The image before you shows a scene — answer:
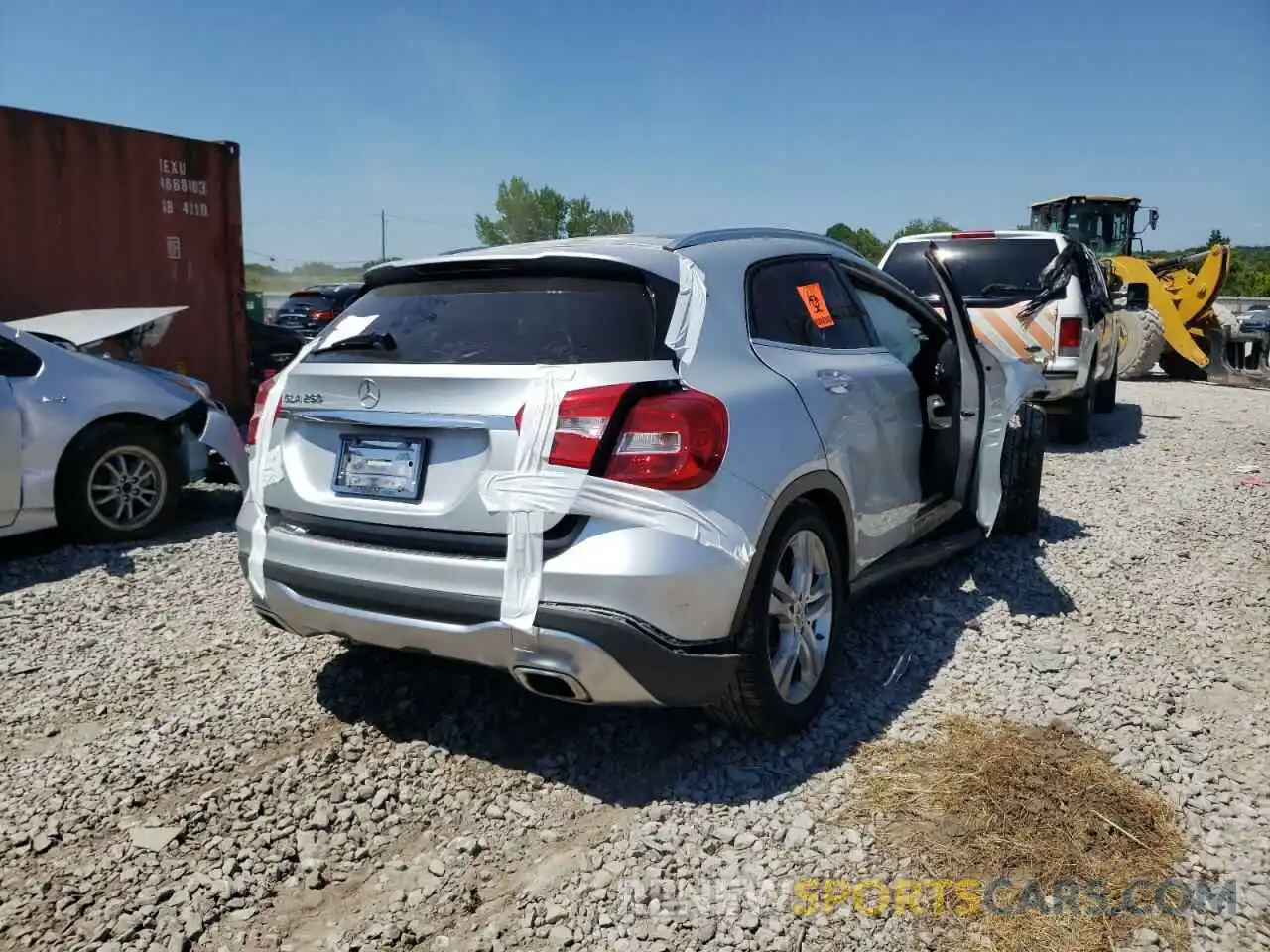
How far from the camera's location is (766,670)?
3182mm

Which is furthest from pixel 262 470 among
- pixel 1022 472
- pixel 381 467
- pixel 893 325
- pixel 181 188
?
pixel 181 188

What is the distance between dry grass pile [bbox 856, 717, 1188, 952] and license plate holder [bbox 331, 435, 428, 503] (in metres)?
1.70

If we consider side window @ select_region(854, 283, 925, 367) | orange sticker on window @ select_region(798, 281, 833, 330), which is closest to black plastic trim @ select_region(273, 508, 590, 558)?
orange sticker on window @ select_region(798, 281, 833, 330)

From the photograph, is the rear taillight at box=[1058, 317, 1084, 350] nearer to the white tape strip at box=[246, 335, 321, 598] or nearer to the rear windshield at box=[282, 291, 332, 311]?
the white tape strip at box=[246, 335, 321, 598]

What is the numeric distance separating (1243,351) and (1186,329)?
1.80 meters

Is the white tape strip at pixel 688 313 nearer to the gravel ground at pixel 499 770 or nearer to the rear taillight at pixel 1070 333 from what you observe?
the gravel ground at pixel 499 770

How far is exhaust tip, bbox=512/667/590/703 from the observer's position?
2.86m

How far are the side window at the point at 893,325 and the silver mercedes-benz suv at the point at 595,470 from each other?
0.67 meters

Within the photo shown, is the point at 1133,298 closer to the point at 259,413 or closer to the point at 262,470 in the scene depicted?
the point at 259,413

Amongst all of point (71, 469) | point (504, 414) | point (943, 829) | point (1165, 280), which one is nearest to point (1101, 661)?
point (943, 829)

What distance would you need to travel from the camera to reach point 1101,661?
13.6 feet

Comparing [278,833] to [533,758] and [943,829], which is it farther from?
[943,829]

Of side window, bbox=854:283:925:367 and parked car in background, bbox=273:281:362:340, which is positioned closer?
side window, bbox=854:283:925:367

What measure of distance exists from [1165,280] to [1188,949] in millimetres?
16192
